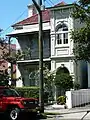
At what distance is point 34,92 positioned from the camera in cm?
3164

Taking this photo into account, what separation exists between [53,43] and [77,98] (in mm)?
8375

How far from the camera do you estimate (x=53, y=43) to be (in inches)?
1364

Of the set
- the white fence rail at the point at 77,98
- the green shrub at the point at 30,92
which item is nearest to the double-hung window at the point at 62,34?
the green shrub at the point at 30,92

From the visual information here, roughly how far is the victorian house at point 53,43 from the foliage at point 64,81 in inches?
39.8

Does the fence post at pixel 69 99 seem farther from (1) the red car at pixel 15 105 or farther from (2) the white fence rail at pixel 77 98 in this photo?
(1) the red car at pixel 15 105

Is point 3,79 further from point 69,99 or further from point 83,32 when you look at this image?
point 83,32

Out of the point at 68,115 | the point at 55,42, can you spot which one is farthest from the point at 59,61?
the point at 68,115

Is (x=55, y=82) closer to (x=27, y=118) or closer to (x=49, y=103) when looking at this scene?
(x=49, y=103)

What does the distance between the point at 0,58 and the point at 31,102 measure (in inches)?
391

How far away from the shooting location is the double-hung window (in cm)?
3422

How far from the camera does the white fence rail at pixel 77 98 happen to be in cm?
2659

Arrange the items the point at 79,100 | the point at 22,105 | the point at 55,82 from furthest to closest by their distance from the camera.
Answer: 1. the point at 55,82
2. the point at 79,100
3. the point at 22,105

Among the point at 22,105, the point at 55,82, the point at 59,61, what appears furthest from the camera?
the point at 59,61

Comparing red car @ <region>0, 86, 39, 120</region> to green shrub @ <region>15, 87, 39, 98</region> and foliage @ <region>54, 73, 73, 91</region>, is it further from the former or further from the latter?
foliage @ <region>54, 73, 73, 91</region>
